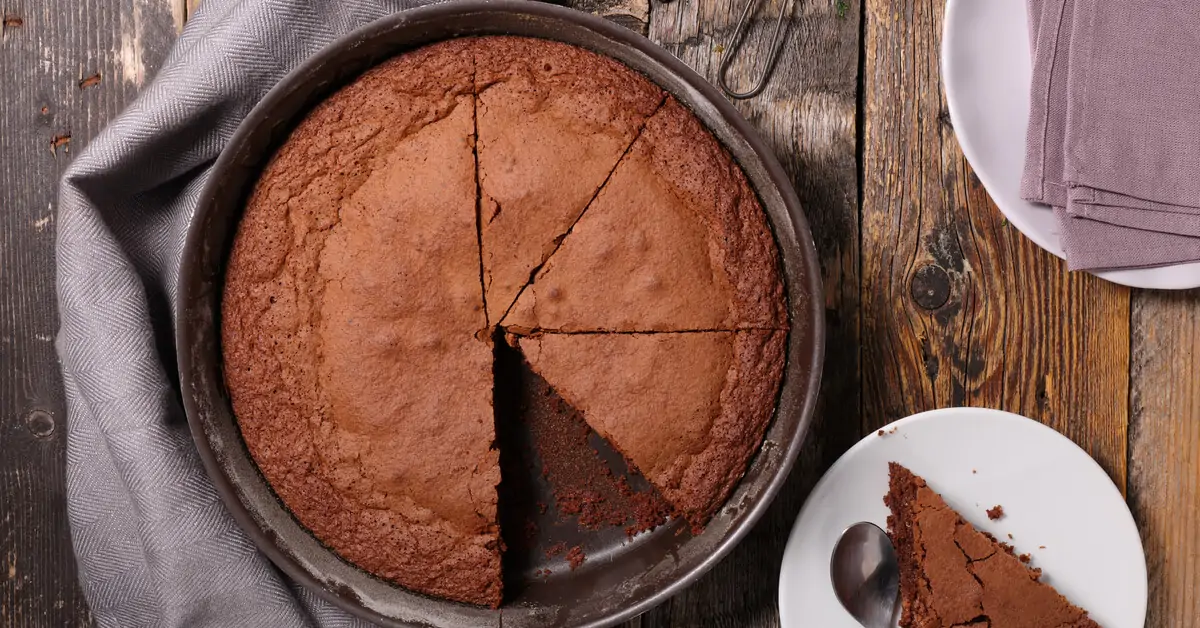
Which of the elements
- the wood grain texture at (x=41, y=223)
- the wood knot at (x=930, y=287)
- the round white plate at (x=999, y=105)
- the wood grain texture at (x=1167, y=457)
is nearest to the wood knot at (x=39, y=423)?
the wood grain texture at (x=41, y=223)

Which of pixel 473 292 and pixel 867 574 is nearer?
pixel 473 292

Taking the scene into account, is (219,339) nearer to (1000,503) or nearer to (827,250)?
(827,250)

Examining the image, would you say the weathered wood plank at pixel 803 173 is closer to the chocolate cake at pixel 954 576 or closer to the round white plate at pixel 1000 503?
the round white plate at pixel 1000 503

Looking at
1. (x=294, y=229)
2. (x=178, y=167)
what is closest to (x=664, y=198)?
(x=294, y=229)

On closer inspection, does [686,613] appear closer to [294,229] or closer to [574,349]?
[574,349]

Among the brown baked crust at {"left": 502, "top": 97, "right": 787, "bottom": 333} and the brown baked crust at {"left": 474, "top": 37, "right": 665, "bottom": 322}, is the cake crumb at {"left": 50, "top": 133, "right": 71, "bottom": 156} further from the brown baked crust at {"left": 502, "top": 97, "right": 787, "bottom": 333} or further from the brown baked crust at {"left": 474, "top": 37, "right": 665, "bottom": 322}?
the brown baked crust at {"left": 502, "top": 97, "right": 787, "bottom": 333}

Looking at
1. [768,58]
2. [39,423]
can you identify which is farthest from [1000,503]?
[39,423]

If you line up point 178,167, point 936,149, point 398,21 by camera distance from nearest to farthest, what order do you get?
point 398,21
point 178,167
point 936,149
